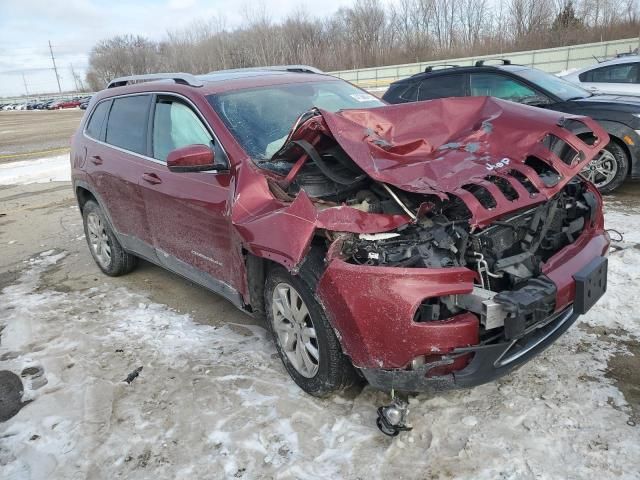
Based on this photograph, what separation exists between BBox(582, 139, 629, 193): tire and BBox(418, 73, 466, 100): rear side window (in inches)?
80.5

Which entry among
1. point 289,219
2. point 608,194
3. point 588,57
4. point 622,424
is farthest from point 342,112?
point 588,57

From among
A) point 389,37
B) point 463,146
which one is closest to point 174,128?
point 463,146

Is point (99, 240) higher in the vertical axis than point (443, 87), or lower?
lower

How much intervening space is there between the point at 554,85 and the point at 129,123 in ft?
17.8

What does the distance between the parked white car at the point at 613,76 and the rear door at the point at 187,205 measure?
654 cm

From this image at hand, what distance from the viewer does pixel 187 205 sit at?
3.58 meters

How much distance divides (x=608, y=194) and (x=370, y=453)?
5.38m

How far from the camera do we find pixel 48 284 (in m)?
5.29

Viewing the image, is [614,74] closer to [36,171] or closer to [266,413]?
[266,413]

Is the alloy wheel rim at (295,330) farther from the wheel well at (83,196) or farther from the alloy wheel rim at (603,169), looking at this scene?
the alloy wheel rim at (603,169)

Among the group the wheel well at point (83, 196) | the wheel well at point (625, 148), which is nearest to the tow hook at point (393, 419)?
the wheel well at point (83, 196)

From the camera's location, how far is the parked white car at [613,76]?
788 centimetres

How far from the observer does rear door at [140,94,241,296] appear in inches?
131

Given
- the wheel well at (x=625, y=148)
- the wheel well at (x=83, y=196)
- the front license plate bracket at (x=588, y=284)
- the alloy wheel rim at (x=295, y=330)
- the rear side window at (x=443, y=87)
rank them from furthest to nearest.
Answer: the rear side window at (x=443, y=87), the wheel well at (x=625, y=148), the wheel well at (x=83, y=196), the alloy wheel rim at (x=295, y=330), the front license plate bracket at (x=588, y=284)
